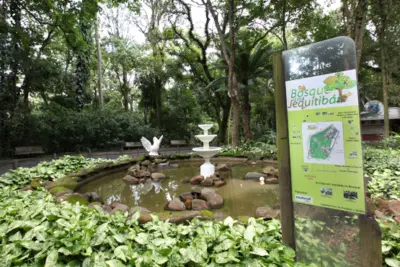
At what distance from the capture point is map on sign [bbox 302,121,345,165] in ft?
5.36

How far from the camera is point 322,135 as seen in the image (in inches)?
66.9

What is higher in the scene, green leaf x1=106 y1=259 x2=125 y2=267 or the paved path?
the paved path

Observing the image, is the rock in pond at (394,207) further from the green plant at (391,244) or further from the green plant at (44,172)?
the green plant at (44,172)

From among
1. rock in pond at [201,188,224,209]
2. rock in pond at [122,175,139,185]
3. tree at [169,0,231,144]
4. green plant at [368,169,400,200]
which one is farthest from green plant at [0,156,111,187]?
tree at [169,0,231,144]

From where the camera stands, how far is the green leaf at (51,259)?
174cm

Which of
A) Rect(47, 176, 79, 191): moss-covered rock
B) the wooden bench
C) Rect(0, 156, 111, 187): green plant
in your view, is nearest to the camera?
Rect(47, 176, 79, 191): moss-covered rock

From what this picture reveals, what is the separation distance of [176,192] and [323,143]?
12.7 feet

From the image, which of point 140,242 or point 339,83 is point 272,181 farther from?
point 339,83

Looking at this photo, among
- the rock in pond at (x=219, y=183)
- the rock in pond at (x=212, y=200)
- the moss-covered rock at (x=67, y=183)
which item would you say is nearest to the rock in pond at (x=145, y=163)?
the moss-covered rock at (x=67, y=183)

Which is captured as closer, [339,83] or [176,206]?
[339,83]

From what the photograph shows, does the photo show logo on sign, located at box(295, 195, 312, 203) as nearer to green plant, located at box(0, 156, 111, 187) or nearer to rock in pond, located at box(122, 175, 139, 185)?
rock in pond, located at box(122, 175, 139, 185)

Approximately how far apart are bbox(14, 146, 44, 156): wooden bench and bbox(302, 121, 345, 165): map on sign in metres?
12.0

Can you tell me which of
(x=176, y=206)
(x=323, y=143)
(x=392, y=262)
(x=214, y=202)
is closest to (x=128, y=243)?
(x=323, y=143)

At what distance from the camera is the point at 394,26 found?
10953 mm
